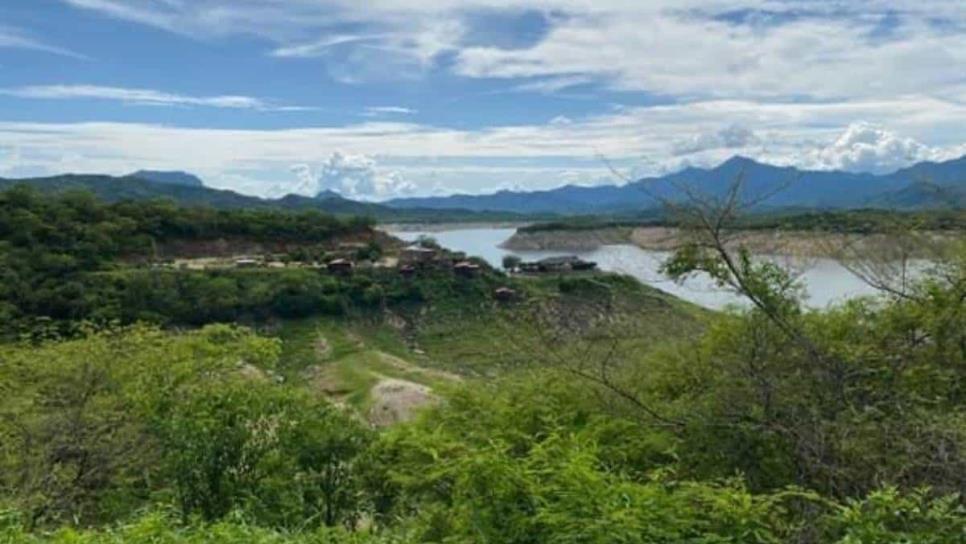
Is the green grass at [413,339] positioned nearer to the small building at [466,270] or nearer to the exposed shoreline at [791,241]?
the small building at [466,270]

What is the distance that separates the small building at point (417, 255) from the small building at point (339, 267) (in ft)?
15.1

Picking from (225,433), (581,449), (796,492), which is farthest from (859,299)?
(225,433)

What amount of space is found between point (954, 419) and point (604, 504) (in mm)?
2955

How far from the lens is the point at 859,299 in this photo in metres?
9.70

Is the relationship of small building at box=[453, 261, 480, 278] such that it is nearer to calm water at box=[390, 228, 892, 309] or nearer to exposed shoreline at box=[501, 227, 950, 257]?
calm water at box=[390, 228, 892, 309]

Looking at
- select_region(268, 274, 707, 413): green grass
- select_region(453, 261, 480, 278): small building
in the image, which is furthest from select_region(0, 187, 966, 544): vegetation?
select_region(453, 261, 480, 278): small building

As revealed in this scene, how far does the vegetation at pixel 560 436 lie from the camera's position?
5539mm

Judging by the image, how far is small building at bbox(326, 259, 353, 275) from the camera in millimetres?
50406

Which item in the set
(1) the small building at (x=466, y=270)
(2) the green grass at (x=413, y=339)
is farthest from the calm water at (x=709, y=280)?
(1) the small building at (x=466, y=270)

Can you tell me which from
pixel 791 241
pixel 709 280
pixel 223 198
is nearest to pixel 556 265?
pixel 791 241

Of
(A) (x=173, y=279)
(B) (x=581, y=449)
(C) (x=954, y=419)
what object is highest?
(C) (x=954, y=419)

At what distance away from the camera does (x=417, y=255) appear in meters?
55.8

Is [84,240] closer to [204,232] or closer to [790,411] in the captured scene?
[204,232]

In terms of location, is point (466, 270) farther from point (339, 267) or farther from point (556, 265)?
point (556, 265)
